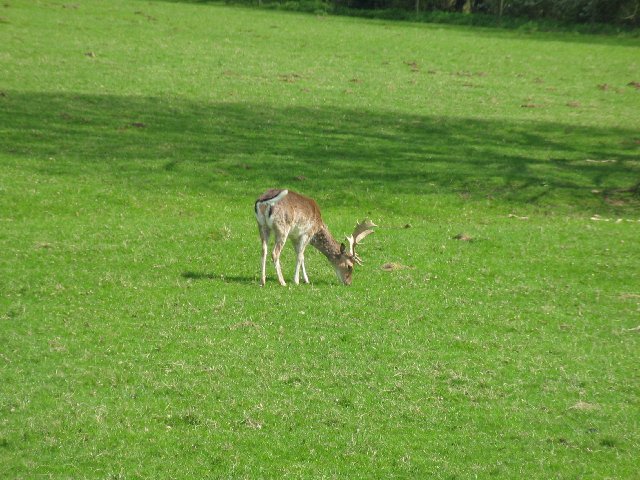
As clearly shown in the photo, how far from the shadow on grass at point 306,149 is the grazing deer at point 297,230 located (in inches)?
263

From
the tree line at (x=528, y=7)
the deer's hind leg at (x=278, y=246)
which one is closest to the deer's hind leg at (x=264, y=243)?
the deer's hind leg at (x=278, y=246)

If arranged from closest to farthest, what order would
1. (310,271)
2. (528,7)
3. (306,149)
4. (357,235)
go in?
(357,235) → (310,271) → (306,149) → (528,7)

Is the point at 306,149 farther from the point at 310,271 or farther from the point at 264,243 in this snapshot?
the point at 264,243

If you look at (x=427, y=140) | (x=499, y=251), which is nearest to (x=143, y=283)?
(x=499, y=251)

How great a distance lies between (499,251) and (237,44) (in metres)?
26.4

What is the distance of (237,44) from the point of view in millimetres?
43000

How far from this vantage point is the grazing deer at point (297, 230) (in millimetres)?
16141

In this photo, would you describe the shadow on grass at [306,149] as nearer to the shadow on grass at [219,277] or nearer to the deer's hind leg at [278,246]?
the shadow on grass at [219,277]

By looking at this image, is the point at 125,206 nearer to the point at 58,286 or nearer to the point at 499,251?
the point at 58,286

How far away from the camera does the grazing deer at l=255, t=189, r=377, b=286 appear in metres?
16.1

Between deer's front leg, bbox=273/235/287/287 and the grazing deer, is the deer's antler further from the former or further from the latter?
deer's front leg, bbox=273/235/287/287

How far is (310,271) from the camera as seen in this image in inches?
720

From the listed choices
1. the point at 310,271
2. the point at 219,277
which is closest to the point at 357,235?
the point at 310,271

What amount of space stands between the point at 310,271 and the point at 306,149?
10.6 meters
